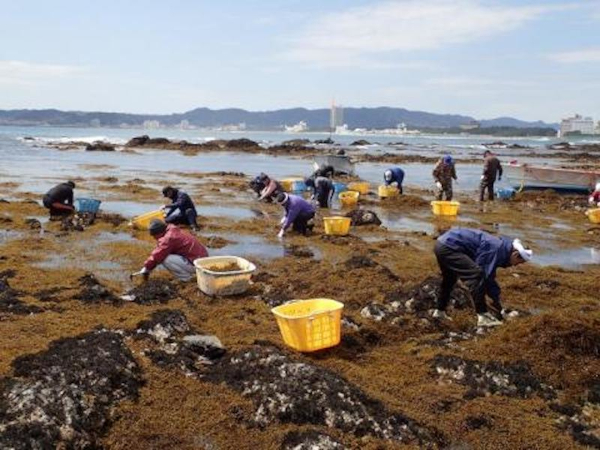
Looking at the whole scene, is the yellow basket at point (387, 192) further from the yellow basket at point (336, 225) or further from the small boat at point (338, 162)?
the small boat at point (338, 162)

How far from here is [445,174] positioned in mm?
19250

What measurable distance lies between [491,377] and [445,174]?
1393 centimetres

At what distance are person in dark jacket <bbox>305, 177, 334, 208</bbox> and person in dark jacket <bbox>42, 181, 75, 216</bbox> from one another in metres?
7.09

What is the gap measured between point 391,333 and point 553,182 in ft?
64.5

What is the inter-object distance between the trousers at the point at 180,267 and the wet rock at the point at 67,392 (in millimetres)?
3035

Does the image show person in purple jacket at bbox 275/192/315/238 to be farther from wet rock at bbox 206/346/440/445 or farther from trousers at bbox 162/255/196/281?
wet rock at bbox 206/346/440/445

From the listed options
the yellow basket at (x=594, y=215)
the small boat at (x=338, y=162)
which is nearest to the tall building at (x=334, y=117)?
the small boat at (x=338, y=162)

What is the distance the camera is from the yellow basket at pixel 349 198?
762 inches

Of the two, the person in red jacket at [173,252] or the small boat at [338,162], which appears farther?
the small boat at [338,162]

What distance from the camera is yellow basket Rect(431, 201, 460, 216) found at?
17.4 meters

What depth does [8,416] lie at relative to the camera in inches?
177

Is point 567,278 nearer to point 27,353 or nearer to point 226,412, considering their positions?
point 226,412

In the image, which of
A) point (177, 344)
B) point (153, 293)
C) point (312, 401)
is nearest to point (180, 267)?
point (153, 293)

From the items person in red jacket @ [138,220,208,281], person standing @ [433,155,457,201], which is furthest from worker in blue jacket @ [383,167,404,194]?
person in red jacket @ [138,220,208,281]
